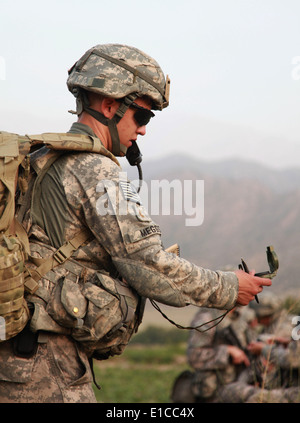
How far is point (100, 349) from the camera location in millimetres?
3699

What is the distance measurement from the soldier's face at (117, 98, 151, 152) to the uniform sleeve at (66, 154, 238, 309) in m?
0.38

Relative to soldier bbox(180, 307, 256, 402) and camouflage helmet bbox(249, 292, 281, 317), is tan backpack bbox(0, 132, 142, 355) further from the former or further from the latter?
camouflage helmet bbox(249, 292, 281, 317)

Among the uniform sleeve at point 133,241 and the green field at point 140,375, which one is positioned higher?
the uniform sleeve at point 133,241

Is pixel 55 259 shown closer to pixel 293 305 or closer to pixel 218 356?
pixel 293 305

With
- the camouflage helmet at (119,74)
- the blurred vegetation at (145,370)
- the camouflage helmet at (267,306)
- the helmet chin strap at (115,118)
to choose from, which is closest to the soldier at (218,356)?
the camouflage helmet at (267,306)

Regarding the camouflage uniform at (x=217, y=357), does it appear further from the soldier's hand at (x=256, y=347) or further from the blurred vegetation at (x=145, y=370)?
the blurred vegetation at (x=145, y=370)

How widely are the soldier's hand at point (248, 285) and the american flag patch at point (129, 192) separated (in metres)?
0.73

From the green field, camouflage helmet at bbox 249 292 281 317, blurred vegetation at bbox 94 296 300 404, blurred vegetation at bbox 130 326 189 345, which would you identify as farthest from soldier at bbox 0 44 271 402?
blurred vegetation at bbox 130 326 189 345

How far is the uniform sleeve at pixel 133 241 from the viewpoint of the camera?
344 centimetres

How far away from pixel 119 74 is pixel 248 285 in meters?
1.40

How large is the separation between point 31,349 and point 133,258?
2.34 feet

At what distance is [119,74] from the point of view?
382 centimetres

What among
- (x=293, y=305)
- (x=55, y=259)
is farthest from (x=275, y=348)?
(x=55, y=259)
